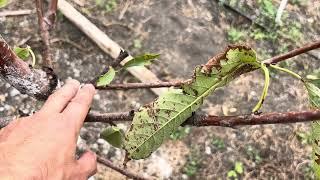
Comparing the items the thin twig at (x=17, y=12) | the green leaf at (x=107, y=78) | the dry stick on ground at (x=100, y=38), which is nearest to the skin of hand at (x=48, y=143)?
the green leaf at (x=107, y=78)

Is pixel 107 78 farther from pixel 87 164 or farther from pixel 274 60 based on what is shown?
pixel 274 60

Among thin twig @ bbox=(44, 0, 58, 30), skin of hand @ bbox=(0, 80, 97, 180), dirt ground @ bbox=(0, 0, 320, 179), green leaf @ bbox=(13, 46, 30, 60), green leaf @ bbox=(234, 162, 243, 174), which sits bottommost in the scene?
green leaf @ bbox=(234, 162, 243, 174)

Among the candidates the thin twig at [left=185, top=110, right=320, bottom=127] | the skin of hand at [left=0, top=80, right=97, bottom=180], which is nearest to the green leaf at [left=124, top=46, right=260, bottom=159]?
the thin twig at [left=185, top=110, right=320, bottom=127]

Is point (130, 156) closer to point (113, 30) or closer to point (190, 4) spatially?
point (113, 30)

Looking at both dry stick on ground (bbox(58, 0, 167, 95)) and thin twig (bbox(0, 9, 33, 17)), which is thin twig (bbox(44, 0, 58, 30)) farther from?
thin twig (bbox(0, 9, 33, 17))

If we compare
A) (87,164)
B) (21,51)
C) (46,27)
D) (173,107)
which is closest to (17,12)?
(46,27)

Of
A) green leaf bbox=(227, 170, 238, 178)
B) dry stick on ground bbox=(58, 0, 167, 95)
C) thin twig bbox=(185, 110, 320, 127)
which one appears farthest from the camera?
dry stick on ground bbox=(58, 0, 167, 95)

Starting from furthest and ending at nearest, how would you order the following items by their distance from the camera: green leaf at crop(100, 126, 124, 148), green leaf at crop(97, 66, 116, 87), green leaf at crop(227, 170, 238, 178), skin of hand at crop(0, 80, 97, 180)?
green leaf at crop(227, 170, 238, 178)
green leaf at crop(100, 126, 124, 148)
green leaf at crop(97, 66, 116, 87)
skin of hand at crop(0, 80, 97, 180)

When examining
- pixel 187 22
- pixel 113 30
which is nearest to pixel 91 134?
pixel 113 30
